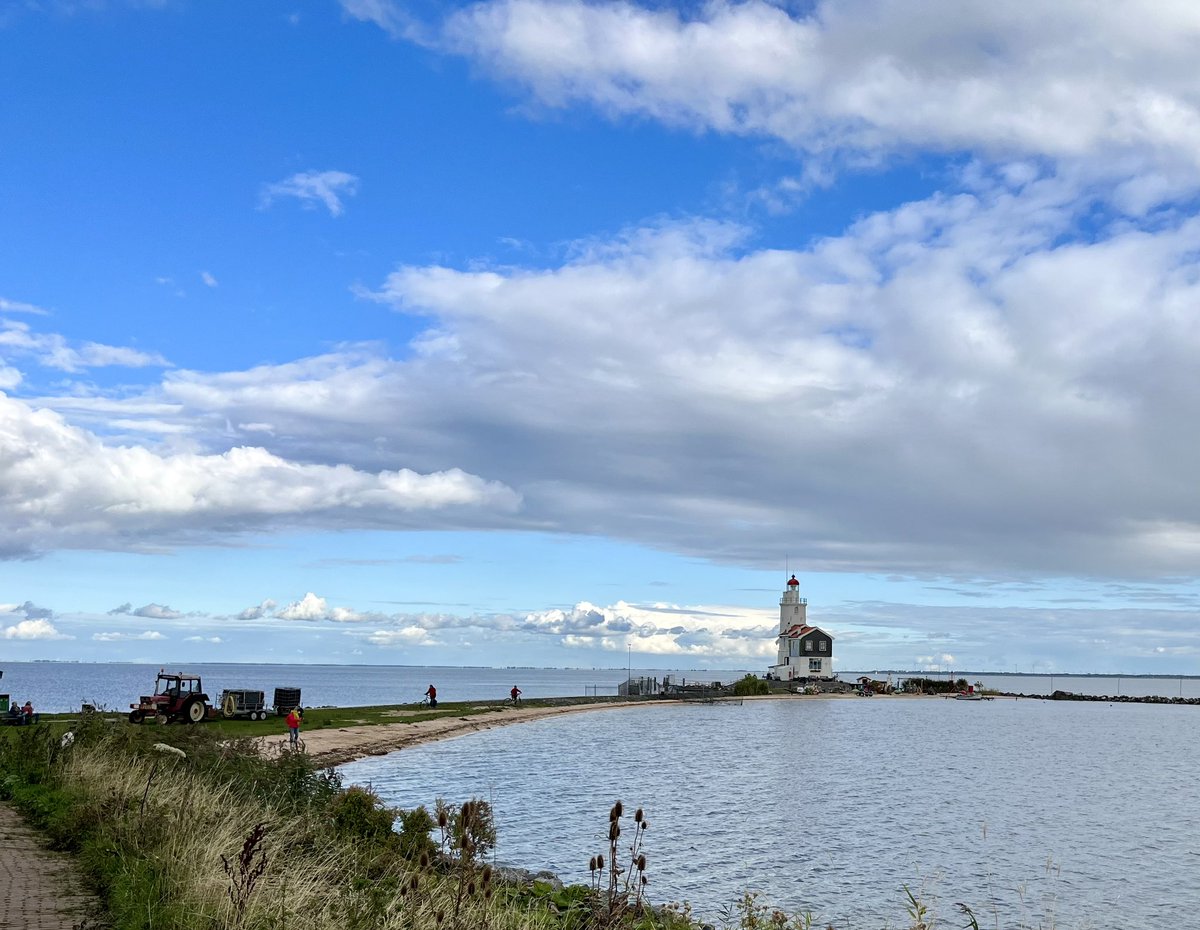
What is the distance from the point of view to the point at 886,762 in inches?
2188

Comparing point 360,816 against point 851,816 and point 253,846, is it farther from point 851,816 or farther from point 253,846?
point 851,816

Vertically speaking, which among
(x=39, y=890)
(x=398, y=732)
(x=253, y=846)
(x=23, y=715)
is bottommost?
(x=398, y=732)

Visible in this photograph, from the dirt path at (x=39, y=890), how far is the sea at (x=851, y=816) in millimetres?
10456

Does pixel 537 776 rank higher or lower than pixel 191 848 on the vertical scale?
lower

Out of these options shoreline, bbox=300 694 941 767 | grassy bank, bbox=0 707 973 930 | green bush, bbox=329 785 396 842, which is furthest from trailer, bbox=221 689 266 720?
green bush, bbox=329 785 396 842

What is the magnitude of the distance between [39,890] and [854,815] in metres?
29.4

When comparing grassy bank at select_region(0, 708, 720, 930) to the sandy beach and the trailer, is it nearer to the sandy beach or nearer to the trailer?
the sandy beach

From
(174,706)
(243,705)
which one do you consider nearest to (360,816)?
(174,706)

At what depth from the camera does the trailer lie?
158ft

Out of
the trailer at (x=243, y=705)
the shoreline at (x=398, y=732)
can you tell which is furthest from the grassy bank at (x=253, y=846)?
the trailer at (x=243, y=705)

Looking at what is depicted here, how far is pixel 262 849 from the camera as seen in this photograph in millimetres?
8227

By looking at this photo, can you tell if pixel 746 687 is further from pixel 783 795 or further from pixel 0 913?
pixel 0 913

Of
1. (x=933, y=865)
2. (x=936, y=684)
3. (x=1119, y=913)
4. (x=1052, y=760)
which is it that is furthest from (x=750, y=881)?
(x=936, y=684)

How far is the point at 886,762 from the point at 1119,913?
33.2 m
